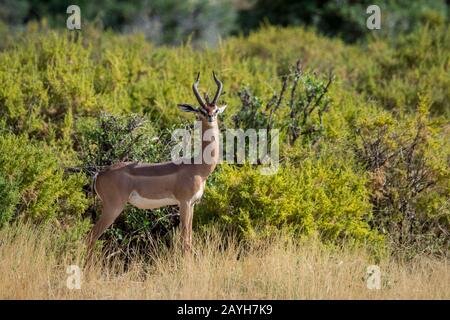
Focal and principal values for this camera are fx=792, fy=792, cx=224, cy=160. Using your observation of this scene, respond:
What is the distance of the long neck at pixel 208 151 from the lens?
711 cm

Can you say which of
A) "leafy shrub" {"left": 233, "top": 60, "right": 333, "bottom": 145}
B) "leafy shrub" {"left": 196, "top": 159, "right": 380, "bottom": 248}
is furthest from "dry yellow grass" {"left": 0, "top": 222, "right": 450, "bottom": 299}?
"leafy shrub" {"left": 233, "top": 60, "right": 333, "bottom": 145}

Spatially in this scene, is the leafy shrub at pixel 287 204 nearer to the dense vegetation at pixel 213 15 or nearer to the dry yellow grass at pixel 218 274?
the dry yellow grass at pixel 218 274

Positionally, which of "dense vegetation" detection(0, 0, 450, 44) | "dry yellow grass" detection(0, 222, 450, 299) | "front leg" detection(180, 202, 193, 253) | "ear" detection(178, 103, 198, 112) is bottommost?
"dry yellow grass" detection(0, 222, 450, 299)

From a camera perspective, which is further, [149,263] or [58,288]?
[149,263]

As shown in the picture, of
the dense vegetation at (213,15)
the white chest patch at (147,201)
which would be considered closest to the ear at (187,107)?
the white chest patch at (147,201)

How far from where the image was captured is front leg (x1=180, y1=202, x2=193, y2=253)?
23.4ft

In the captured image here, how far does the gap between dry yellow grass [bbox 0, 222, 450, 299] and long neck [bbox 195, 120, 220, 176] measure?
0.89 meters

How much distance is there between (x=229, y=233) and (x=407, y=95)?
563cm

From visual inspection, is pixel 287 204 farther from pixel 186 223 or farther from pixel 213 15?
pixel 213 15

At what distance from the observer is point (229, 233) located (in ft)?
27.9

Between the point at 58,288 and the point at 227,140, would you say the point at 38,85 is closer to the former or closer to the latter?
the point at 227,140

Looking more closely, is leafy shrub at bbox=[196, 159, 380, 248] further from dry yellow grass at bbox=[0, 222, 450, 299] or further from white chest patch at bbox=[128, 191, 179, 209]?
white chest patch at bbox=[128, 191, 179, 209]

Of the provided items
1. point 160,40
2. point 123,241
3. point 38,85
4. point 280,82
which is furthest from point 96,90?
point 160,40

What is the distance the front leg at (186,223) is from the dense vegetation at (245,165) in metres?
1.11
